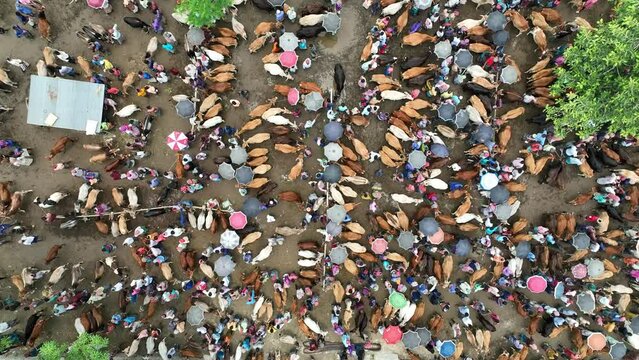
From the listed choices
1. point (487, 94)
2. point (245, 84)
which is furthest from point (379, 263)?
point (245, 84)

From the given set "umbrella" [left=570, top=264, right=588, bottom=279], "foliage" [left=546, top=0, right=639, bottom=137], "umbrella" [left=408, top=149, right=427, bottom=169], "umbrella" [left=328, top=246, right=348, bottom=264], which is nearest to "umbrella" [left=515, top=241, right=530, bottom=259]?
"umbrella" [left=570, top=264, right=588, bottom=279]

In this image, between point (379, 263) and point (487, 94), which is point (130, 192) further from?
point (487, 94)

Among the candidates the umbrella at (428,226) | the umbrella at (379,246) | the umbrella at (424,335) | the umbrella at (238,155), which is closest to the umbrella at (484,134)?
the umbrella at (428,226)

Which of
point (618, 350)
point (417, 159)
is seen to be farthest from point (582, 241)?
point (417, 159)

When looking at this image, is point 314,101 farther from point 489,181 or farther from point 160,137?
point 489,181

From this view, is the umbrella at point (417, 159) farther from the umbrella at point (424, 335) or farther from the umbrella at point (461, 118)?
the umbrella at point (424, 335)

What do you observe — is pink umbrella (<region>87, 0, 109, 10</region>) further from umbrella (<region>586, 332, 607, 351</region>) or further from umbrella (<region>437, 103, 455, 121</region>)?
umbrella (<region>586, 332, 607, 351</region>)

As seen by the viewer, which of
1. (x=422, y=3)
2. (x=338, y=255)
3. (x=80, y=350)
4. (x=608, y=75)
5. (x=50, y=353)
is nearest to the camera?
(x=608, y=75)
